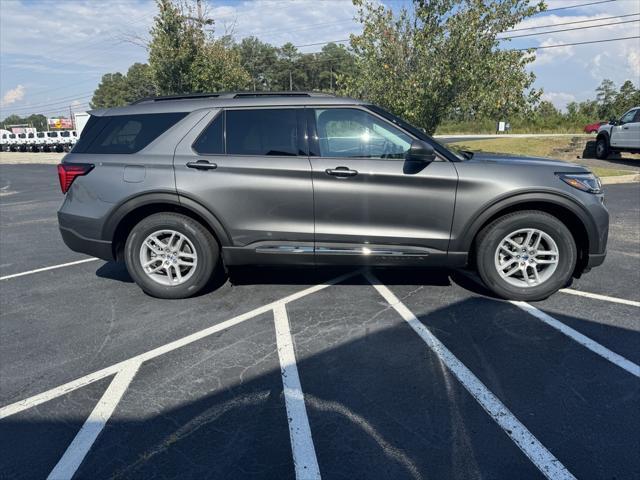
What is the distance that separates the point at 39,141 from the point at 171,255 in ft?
161

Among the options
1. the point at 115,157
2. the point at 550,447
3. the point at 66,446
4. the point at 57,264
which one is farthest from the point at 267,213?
the point at 57,264

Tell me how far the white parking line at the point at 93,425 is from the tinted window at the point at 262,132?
2.11 m

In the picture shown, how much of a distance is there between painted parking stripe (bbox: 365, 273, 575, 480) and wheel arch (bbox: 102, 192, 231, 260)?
1918mm

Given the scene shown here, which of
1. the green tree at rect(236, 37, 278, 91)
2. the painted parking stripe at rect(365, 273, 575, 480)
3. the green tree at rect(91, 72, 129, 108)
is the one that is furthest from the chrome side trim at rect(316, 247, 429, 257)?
the green tree at rect(91, 72, 129, 108)

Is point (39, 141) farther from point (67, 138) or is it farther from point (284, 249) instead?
point (284, 249)

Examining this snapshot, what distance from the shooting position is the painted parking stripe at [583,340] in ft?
10.0

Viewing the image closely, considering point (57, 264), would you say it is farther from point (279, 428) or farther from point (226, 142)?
point (279, 428)

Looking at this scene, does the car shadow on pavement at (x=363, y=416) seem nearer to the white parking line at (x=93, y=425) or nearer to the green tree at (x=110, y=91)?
the white parking line at (x=93, y=425)

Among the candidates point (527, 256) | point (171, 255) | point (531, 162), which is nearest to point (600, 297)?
point (527, 256)

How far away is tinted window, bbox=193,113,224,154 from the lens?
4211mm

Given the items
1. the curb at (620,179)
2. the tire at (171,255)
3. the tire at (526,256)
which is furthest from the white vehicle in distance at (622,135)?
the tire at (171,255)

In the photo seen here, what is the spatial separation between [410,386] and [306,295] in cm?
177

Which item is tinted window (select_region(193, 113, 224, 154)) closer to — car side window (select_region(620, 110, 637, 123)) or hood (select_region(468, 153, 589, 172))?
hood (select_region(468, 153, 589, 172))

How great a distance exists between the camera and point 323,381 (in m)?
2.92
